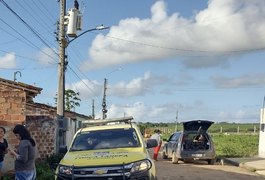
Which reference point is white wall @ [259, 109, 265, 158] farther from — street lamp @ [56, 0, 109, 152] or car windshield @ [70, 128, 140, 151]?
car windshield @ [70, 128, 140, 151]

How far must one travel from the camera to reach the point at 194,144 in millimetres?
22328

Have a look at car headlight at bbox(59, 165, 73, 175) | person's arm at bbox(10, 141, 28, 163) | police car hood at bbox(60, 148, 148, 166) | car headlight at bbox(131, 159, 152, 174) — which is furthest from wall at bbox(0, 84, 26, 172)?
car headlight at bbox(131, 159, 152, 174)

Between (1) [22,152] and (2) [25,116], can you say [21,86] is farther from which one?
(1) [22,152]

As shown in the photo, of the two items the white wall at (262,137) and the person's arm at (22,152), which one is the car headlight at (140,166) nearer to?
the person's arm at (22,152)

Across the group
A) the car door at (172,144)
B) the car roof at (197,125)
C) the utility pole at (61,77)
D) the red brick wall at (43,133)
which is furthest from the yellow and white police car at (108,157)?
the car door at (172,144)

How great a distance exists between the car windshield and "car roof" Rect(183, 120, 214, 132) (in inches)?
465

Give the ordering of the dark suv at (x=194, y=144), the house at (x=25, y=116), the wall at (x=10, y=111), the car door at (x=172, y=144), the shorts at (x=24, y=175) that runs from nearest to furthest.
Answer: the shorts at (x=24, y=175) < the wall at (x=10, y=111) < the house at (x=25, y=116) < the dark suv at (x=194, y=144) < the car door at (x=172, y=144)

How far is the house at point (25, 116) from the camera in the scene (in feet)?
48.6

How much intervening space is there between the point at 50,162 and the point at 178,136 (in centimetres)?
788

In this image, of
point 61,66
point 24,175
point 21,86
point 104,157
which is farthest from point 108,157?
point 61,66

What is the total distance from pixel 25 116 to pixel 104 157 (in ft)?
23.0

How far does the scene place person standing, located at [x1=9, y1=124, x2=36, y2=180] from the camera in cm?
852

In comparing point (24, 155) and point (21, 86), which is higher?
point (21, 86)

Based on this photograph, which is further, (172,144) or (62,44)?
(172,144)
